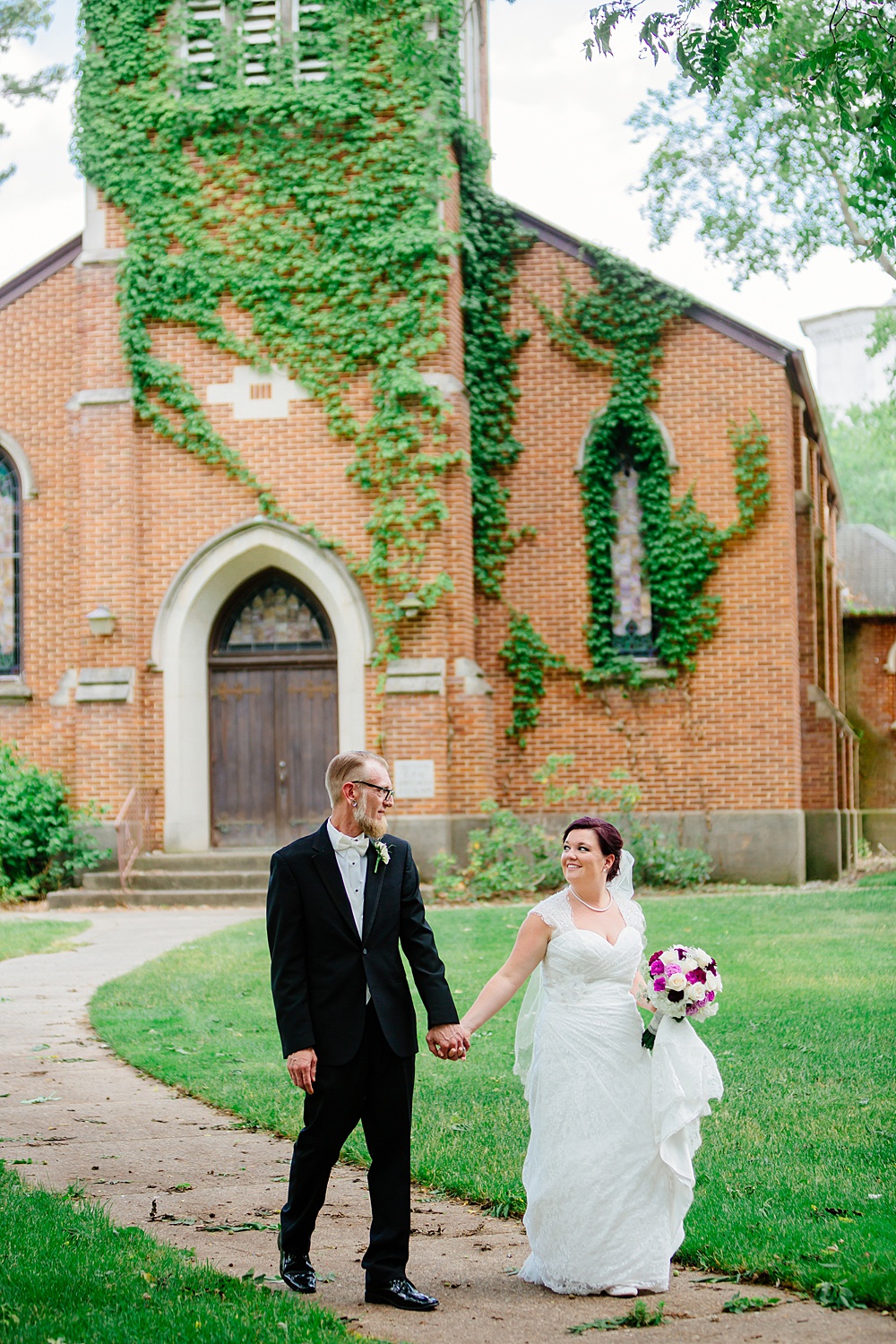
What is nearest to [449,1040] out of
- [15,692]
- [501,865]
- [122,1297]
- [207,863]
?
[122,1297]

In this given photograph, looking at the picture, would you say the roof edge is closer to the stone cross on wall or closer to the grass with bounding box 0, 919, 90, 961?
the stone cross on wall

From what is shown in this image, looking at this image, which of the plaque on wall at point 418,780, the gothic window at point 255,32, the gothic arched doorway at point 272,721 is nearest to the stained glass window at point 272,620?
the gothic arched doorway at point 272,721

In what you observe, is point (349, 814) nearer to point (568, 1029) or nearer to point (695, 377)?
point (568, 1029)

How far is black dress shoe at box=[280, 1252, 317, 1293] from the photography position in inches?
177

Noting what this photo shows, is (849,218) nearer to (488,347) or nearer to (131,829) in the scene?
(488,347)

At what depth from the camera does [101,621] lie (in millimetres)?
16734

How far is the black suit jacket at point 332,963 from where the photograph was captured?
14.9 feet

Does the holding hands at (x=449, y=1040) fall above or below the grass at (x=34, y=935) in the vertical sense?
above

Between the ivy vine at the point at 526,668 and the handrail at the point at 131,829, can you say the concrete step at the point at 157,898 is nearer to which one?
the handrail at the point at 131,829

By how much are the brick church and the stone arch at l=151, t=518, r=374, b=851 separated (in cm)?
4

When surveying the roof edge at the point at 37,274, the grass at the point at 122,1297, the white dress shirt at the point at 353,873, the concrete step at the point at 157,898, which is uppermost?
the roof edge at the point at 37,274

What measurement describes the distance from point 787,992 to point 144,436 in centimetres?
1078

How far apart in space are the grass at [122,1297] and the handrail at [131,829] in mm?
11351

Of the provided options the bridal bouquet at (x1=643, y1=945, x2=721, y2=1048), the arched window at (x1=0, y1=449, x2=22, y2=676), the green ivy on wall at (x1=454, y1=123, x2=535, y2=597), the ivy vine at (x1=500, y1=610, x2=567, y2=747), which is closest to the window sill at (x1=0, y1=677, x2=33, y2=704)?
the arched window at (x1=0, y1=449, x2=22, y2=676)
